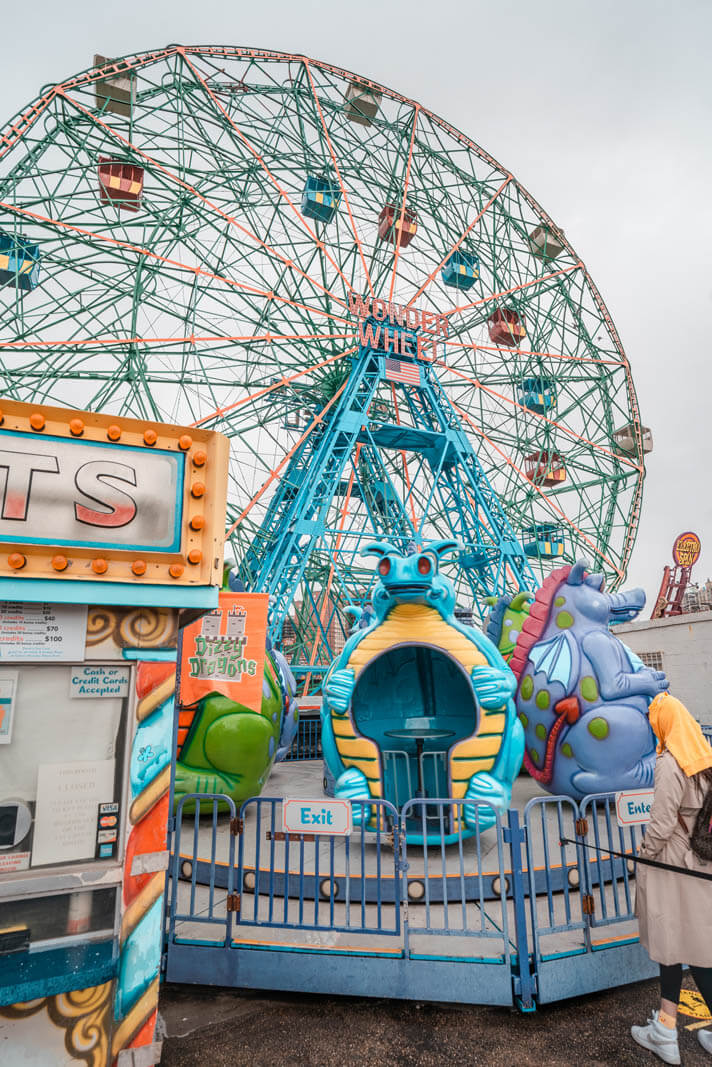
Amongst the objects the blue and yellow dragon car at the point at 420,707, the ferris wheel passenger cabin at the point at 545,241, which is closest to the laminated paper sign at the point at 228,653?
the blue and yellow dragon car at the point at 420,707

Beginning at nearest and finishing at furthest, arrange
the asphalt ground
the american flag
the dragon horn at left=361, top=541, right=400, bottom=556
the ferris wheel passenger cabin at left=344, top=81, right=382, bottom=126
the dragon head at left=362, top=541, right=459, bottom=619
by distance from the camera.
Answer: the asphalt ground
the dragon head at left=362, top=541, right=459, bottom=619
the dragon horn at left=361, top=541, right=400, bottom=556
the american flag
the ferris wheel passenger cabin at left=344, top=81, right=382, bottom=126

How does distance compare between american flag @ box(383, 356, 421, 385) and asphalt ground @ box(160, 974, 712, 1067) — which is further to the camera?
american flag @ box(383, 356, 421, 385)

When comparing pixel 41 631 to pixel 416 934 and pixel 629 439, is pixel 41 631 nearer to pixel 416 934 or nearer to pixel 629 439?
pixel 416 934

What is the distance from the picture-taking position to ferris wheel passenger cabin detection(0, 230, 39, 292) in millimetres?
14727

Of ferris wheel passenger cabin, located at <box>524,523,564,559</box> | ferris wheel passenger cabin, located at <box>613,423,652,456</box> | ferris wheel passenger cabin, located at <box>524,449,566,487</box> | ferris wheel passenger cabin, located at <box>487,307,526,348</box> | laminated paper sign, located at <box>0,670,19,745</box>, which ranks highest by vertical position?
ferris wheel passenger cabin, located at <box>487,307,526,348</box>

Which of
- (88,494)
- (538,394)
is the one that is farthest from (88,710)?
(538,394)

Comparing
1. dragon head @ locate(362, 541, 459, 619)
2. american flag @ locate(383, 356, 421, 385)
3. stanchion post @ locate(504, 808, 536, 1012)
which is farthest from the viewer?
american flag @ locate(383, 356, 421, 385)

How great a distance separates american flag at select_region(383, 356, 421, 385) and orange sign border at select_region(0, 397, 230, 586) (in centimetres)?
1558

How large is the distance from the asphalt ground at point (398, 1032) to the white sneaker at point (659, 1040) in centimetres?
5

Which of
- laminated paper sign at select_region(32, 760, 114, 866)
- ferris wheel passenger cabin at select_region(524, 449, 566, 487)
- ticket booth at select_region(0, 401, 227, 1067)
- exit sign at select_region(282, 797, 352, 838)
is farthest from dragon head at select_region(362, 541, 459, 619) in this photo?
ferris wheel passenger cabin at select_region(524, 449, 566, 487)

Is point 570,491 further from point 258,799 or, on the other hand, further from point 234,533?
point 258,799

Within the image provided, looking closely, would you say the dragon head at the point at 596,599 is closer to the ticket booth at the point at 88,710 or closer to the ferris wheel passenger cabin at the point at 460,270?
the ticket booth at the point at 88,710

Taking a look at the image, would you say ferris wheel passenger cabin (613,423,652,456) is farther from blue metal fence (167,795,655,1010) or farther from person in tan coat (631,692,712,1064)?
person in tan coat (631,692,712,1064)

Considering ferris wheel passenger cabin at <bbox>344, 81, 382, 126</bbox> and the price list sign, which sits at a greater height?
ferris wheel passenger cabin at <bbox>344, 81, 382, 126</bbox>
